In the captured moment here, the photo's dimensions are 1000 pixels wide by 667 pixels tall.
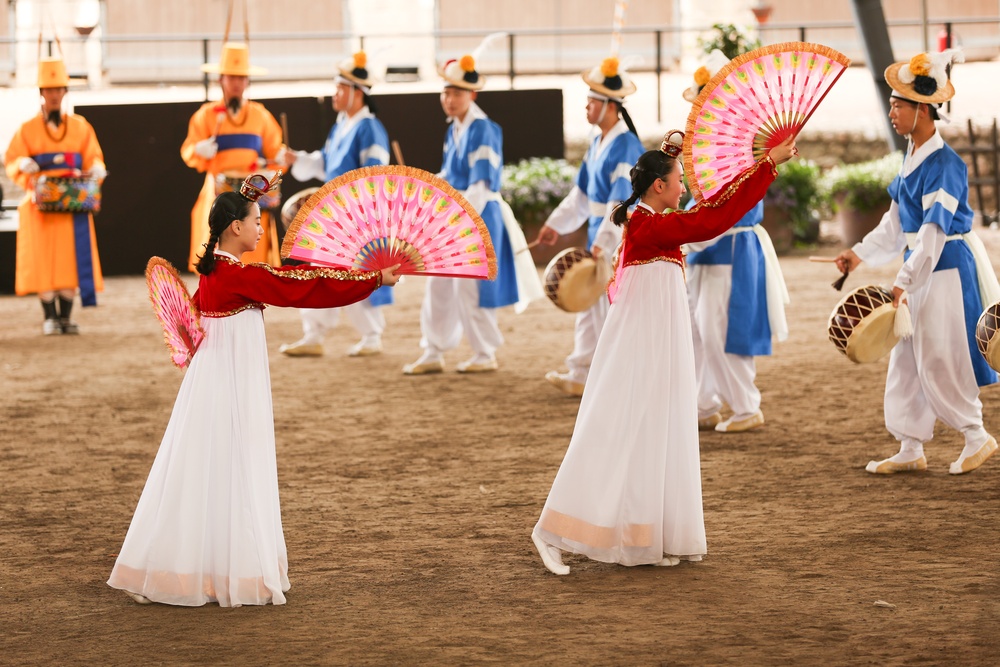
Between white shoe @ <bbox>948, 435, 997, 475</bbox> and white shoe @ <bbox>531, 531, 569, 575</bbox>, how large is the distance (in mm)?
1993

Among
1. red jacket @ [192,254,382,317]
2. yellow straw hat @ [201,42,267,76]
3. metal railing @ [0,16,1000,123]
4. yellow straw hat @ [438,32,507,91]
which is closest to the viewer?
red jacket @ [192,254,382,317]

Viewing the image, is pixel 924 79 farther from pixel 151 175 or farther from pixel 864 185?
pixel 151 175

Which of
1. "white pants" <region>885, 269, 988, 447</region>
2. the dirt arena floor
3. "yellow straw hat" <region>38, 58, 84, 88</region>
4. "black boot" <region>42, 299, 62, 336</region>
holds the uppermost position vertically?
"yellow straw hat" <region>38, 58, 84, 88</region>

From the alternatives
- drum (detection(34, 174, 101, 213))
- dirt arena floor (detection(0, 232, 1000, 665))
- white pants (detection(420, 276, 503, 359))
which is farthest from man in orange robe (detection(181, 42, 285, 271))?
dirt arena floor (detection(0, 232, 1000, 665))

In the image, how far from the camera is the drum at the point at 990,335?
4.88m

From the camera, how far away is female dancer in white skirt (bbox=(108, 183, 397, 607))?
4.11 meters

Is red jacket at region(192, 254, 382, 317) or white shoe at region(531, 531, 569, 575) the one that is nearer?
red jacket at region(192, 254, 382, 317)

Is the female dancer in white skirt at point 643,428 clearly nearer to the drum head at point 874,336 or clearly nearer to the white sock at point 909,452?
the drum head at point 874,336

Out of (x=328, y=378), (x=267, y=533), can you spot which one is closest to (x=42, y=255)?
(x=328, y=378)

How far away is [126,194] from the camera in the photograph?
13.8 meters

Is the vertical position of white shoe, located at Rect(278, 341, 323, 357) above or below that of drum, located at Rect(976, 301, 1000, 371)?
below

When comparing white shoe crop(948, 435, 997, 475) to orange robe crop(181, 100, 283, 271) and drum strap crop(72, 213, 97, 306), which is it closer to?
orange robe crop(181, 100, 283, 271)

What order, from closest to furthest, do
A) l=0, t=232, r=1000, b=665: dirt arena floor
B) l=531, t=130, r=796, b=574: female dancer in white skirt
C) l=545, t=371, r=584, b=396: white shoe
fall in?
1. l=0, t=232, r=1000, b=665: dirt arena floor
2. l=531, t=130, r=796, b=574: female dancer in white skirt
3. l=545, t=371, r=584, b=396: white shoe

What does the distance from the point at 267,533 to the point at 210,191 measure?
18.9 feet
